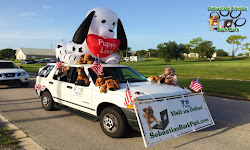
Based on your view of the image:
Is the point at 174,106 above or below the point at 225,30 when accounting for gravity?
below

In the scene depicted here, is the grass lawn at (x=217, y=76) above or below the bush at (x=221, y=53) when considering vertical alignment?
below

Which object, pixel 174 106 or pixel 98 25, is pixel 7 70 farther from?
pixel 174 106

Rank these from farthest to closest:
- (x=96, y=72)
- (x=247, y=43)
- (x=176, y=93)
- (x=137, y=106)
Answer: (x=247, y=43) → (x=96, y=72) → (x=176, y=93) → (x=137, y=106)

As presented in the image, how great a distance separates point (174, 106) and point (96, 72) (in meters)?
2.02

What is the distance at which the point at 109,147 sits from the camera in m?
4.13

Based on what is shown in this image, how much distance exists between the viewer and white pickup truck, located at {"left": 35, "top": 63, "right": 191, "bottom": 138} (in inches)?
170

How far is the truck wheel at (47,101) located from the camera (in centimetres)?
664

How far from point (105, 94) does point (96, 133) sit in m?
0.97

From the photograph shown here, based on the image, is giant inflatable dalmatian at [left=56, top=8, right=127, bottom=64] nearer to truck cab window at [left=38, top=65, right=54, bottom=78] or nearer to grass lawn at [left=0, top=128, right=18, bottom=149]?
truck cab window at [left=38, top=65, right=54, bottom=78]

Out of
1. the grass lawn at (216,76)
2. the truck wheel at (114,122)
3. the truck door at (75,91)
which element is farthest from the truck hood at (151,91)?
the grass lawn at (216,76)

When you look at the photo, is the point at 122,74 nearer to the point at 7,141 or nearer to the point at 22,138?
the point at 22,138

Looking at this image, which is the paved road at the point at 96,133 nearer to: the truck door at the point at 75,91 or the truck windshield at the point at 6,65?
the truck door at the point at 75,91

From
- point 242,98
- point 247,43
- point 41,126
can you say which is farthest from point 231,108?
point 247,43

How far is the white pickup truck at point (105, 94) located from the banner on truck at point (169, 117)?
20 centimetres
